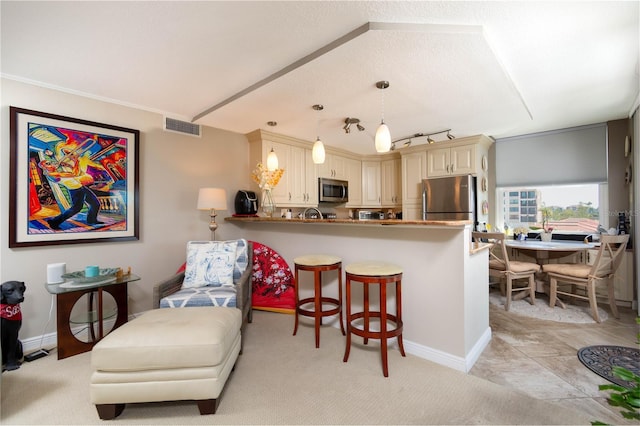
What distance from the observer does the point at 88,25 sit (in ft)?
5.69

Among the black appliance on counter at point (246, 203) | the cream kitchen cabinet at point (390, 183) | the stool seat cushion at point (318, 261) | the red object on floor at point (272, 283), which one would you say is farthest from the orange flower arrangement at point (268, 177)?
the cream kitchen cabinet at point (390, 183)

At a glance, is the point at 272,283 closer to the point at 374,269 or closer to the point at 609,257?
the point at 374,269

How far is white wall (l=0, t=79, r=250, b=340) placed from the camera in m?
2.42

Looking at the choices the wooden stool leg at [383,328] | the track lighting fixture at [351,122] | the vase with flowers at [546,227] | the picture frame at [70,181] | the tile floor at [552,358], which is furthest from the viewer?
the vase with flowers at [546,227]

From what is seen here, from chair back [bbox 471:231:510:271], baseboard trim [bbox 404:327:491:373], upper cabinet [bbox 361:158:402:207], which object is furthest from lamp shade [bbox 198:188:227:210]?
upper cabinet [bbox 361:158:402:207]

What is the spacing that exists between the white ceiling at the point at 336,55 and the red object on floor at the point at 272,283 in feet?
5.58

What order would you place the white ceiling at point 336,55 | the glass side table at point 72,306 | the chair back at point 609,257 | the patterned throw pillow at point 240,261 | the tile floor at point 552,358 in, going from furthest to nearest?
the chair back at point 609,257
the patterned throw pillow at point 240,261
the glass side table at point 72,306
the tile floor at point 552,358
the white ceiling at point 336,55

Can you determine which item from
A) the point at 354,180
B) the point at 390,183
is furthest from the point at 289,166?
the point at 390,183

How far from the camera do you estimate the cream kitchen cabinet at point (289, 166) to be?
3878 millimetres

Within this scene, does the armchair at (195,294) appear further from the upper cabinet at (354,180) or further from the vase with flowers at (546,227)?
the vase with flowers at (546,227)

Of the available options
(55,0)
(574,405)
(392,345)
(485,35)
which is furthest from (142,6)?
(574,405)

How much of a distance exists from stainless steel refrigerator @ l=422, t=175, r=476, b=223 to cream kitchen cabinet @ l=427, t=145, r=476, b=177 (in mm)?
126

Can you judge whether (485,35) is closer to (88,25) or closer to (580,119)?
(88,25)

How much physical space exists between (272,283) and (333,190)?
208 cm
